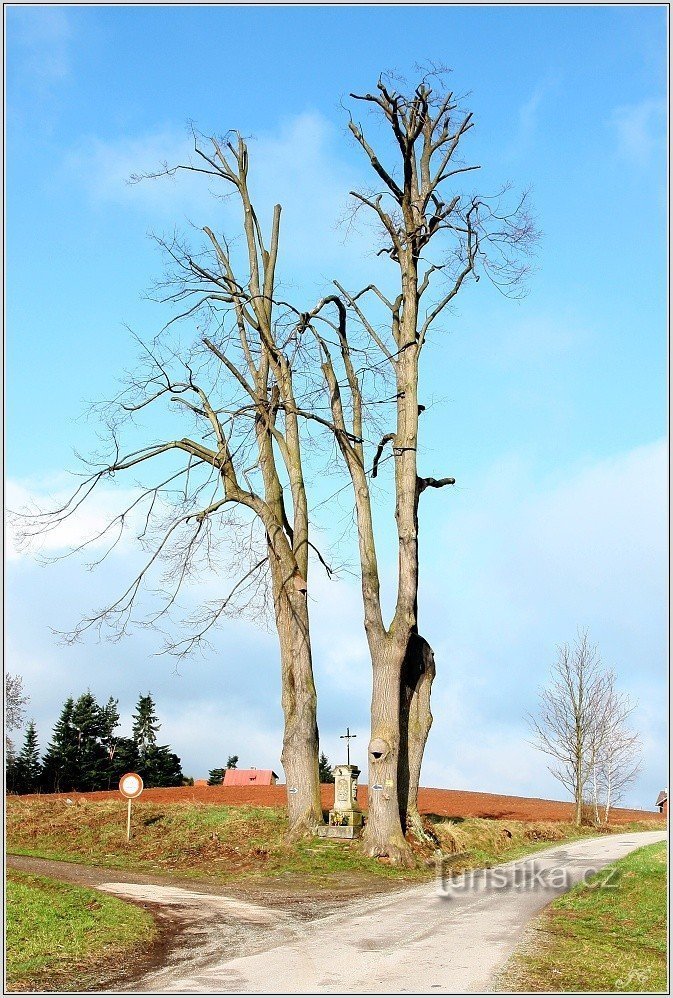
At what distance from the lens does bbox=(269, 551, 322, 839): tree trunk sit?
19.7 metres

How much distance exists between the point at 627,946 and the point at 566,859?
37.4 feet

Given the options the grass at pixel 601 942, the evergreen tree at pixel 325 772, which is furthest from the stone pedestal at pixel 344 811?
the evergreen tree at pixel 325 772

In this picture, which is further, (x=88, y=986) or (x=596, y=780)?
(x=596, y=780)

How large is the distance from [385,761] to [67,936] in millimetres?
9857

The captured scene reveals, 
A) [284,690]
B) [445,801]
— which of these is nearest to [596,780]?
[445,801]

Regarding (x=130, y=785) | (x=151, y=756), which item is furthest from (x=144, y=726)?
(x=130, y=785)

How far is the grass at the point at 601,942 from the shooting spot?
8.36 metres

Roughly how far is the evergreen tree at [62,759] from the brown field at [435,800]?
14.2 meters

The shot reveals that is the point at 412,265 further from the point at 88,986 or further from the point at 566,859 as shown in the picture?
the point at 88,986

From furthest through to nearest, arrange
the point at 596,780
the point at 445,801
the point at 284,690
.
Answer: the point at 596,780 < the point at 445,801 < the point at 284,690

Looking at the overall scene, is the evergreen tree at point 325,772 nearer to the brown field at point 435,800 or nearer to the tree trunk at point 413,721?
the brown field at point 435,800

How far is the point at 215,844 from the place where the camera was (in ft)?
62.1

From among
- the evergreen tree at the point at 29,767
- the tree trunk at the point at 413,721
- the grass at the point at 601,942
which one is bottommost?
Answer: the evergreen tree at the point at 29,767

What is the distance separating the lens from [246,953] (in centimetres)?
923
